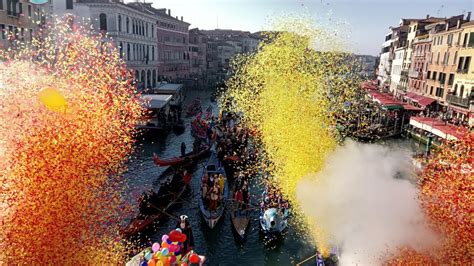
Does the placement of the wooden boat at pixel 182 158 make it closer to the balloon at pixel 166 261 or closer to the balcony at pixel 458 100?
the balloon at pixel 166 261

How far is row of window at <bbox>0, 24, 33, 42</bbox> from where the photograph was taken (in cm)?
3329

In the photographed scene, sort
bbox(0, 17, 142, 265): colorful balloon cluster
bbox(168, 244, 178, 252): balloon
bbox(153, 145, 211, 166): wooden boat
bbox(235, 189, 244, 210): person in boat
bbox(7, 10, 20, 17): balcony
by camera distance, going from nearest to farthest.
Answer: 1. bbox(168, 244, 178, 252): balloon
2. bbox(0, 17, 142, 265): colorful balloon cluster
3. bbox(235, 189, 244, 210): person in boat
4. bbox(153, 145, 211, 166): wooden boat
5. bbox(7, 10, 20, 17): balcony

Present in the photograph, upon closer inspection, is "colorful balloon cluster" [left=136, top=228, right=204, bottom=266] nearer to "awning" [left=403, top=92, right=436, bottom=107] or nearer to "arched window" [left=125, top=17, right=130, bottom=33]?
"awning" [left=403, top=92, right=436, bottom=107]

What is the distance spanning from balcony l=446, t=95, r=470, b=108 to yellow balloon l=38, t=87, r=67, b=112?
38.0 metres

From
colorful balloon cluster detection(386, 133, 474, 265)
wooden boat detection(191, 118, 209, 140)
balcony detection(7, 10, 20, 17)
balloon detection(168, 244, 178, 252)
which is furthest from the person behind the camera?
balcony detection(7, 10, 20, 17)

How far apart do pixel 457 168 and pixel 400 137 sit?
94.9ft

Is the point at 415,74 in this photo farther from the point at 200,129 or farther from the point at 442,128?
the point at 200,129

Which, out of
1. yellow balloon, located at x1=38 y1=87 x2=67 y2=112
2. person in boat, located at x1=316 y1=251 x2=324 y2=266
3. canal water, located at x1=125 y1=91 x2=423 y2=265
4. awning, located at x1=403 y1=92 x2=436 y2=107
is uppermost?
yellow balloon, located at x1=38 y1=87 x2=67 y2=112

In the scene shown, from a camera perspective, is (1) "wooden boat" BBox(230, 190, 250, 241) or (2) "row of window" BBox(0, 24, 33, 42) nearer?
(1) "wooden boat" BBox(230, 190, 250, 241)

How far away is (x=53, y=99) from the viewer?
42.5 feet

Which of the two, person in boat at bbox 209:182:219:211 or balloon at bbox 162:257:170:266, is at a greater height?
balloon at bbox 162:257:170:266

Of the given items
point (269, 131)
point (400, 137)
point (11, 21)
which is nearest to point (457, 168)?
point (269, 131)

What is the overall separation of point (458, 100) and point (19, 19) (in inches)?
1917

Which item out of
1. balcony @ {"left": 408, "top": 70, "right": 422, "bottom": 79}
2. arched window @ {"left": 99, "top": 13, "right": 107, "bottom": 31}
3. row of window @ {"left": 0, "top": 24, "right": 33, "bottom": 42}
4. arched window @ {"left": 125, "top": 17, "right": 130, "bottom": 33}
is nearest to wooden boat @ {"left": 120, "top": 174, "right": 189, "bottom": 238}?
row of window @ {"left": 0, "top": 24, "right": 33, "bottom": 42}
